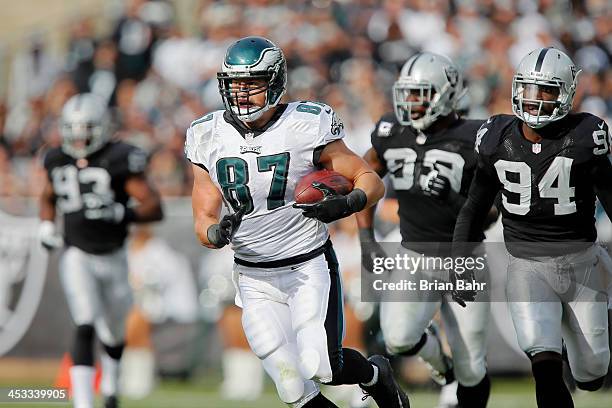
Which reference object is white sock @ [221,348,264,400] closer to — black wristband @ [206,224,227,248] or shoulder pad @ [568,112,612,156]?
black wristband @ [206,224,227,248]

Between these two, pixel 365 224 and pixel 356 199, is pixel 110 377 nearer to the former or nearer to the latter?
pixel 365 224

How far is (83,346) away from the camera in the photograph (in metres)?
7.24

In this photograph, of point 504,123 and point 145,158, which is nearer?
point 504,123

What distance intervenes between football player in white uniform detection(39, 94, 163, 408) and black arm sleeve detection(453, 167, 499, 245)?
8.17 feet

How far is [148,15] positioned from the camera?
1278 cm

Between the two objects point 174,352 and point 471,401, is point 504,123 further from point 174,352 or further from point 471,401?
point 174,352

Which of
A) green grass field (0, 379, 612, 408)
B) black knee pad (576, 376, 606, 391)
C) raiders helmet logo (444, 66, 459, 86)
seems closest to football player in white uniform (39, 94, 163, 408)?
green grass field (0, 379, 612, 408)

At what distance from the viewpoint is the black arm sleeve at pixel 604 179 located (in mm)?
5633

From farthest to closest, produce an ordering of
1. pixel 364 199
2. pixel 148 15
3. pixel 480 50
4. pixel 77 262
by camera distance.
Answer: pixel 148 15, pixel 480 50, pixel 77 262, pixel 364 199

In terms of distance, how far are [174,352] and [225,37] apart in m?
3.95

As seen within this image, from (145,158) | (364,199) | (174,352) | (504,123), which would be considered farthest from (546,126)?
(174,352)

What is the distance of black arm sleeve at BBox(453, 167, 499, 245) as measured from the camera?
5.95 metres

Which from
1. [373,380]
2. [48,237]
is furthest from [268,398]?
[373,380]

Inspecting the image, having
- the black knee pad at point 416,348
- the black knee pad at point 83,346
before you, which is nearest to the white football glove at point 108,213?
the black knee pad at point 83,346
